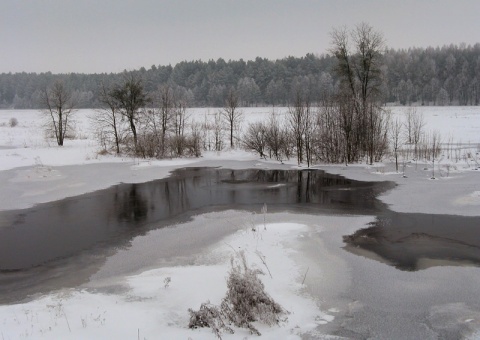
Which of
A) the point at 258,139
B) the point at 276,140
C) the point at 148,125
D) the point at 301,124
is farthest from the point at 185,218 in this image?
the point at 148,125

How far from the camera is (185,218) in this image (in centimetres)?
1471

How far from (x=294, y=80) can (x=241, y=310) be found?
98.7 metres

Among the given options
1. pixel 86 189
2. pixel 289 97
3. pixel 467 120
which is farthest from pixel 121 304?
pixel 289 97

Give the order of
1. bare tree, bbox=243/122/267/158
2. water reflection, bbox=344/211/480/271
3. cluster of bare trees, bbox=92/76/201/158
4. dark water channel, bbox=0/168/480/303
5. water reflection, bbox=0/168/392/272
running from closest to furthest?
water reflection, bbox=344/211/480/271 < dark water channel, bbox=0/168/480/303 < water reflection, bbox=0/168/392/272 < bare tree, bbox=243/122/267/158 < cluster of bare trees, bbox=92/76/201/158

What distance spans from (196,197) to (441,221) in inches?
392

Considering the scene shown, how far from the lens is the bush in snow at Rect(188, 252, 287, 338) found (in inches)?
256

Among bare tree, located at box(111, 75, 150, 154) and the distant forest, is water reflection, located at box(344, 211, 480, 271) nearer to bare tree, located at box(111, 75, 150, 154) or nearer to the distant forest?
bare tree, located at box(111, 75, 150, 154)

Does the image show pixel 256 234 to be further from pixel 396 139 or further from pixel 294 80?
pixel 294 80

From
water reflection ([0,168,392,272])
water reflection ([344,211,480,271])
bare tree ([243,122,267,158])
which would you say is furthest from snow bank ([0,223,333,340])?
bare tree ([243,122,267,158])

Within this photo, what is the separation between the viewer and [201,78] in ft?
394

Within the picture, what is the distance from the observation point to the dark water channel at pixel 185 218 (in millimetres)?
10438

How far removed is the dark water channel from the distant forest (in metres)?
62.9

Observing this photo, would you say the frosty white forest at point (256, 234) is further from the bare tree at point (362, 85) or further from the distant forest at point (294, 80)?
the distant forest at point (294, 80)

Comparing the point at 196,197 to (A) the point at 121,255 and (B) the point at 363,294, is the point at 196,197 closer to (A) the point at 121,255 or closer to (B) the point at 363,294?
(A) the point at 121,255
